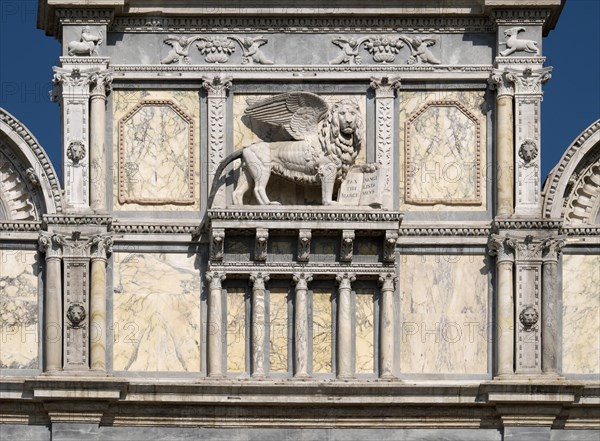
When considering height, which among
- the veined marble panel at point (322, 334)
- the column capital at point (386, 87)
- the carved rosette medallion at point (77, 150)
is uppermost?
the column capital at point (386, 87)

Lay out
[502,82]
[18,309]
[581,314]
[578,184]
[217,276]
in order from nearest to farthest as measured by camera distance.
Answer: [217,276], [18,309], [581,314], [502,82], [578,184]

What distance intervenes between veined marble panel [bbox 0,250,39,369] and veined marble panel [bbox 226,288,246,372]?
227 centimetres

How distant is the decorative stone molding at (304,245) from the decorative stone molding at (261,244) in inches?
15.3

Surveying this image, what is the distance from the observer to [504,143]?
36.1 metres

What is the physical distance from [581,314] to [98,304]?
5.73m

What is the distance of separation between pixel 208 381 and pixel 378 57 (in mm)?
4467

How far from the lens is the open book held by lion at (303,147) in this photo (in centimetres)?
3584

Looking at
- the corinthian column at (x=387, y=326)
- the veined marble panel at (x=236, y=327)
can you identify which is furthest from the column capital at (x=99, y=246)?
the corinthian column at (x=387, y=326)

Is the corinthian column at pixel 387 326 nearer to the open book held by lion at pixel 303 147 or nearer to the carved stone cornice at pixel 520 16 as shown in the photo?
the open book held by lion at pixel 303 147

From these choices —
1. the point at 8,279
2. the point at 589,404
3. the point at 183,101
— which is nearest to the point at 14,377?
the point at 8,279

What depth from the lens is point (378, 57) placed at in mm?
36500

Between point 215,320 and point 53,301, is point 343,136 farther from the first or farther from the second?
point 53,301

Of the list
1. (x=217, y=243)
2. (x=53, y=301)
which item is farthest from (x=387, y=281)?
(x=53, y=301)

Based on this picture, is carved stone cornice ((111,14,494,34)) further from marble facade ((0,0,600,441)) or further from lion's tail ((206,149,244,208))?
lion's tail ((206,149,244,208))
